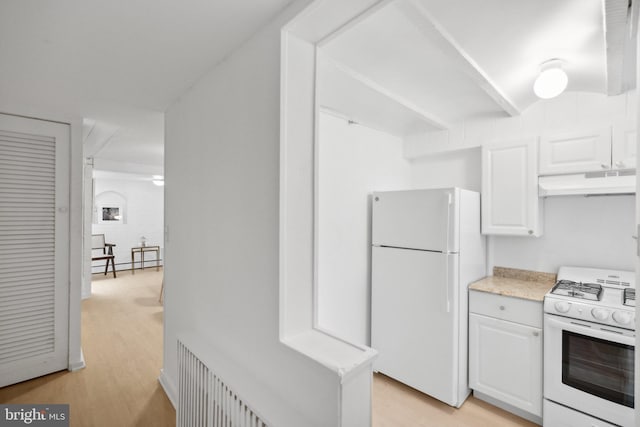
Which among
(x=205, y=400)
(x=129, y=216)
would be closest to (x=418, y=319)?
(x=205, y=400)

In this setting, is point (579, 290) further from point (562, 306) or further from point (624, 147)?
point (624, 147)

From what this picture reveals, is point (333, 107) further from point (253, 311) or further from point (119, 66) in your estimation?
point (253, 311)

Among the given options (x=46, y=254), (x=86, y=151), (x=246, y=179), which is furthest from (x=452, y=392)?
(x=86, y=151)

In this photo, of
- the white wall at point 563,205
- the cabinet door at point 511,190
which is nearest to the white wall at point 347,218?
the white wall at point 563,205

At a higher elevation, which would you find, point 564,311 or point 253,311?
point 253,311

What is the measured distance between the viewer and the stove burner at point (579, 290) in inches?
76.3

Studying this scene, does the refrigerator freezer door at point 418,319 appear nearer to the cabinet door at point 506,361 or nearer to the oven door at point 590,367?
the cabinet door at point 506,361

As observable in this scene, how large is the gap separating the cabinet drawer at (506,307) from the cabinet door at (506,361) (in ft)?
0.12

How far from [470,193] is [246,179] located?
191cm

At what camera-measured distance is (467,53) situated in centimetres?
157

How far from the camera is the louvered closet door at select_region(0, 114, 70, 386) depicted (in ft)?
7.82

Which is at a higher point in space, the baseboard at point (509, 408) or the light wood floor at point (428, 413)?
the baseboard at point (509, 408)

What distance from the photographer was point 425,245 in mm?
2385

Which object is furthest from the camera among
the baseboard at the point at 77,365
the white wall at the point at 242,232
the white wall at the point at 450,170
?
the white wall at the point at 450,170
